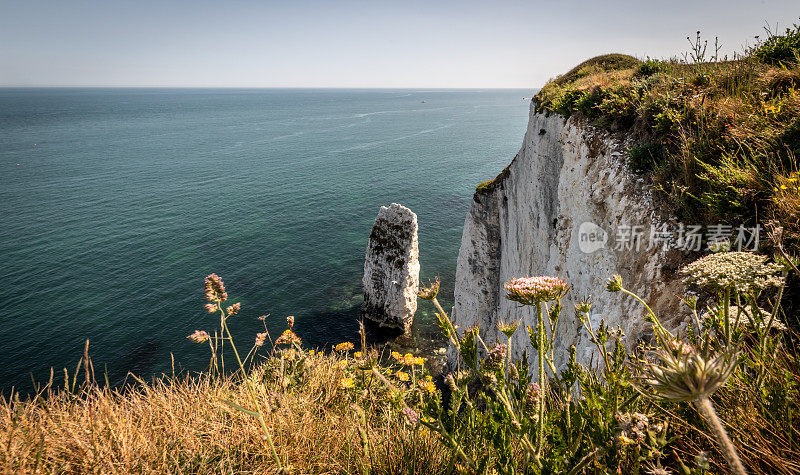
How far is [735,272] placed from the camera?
2.43 m

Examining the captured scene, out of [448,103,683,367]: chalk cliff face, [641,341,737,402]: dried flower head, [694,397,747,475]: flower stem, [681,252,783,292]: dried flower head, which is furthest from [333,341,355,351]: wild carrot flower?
[694,397,747,475]: flower stem

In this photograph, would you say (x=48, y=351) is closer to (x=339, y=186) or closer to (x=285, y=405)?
(x=285, y=405)

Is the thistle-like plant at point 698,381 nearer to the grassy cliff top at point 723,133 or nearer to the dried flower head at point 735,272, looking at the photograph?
the dried flower head at point 735,272

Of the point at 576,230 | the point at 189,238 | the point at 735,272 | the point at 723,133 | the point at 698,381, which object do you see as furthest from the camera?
the point at 189,238

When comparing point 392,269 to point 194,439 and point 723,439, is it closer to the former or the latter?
point 194,439

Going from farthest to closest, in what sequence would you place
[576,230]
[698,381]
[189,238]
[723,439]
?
[189,238]
[576,230]
[698,381]
[723,439]

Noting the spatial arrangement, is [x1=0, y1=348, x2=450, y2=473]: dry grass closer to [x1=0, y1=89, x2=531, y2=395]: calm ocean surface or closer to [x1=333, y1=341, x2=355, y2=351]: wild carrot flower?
[x1=333, y1=341, x2=355, y2=351]: wild carrot flower

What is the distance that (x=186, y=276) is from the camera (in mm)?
33688

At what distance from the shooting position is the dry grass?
10.4ft

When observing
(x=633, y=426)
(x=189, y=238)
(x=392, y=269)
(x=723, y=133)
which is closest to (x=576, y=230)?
(x=723, y=133)

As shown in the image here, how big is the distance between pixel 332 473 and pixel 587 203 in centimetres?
851

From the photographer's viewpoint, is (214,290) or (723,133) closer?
(214,290)

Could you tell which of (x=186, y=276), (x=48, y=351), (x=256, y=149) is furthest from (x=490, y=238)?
(x=256, y=149)

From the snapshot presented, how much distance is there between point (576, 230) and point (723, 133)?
4.01 m
